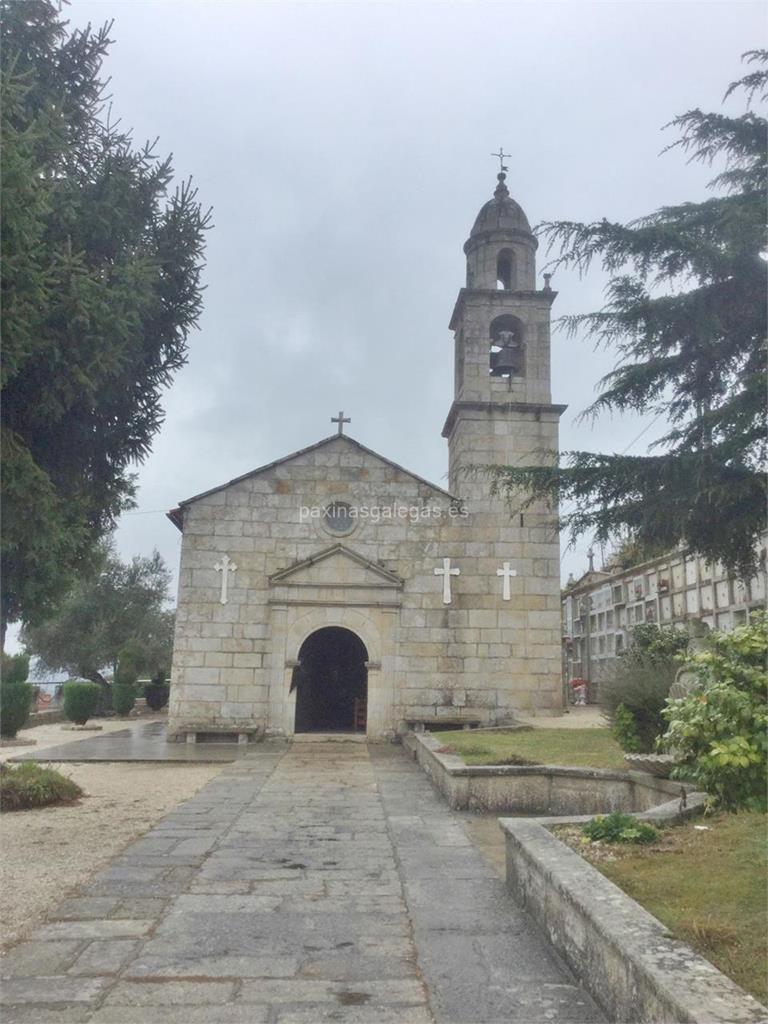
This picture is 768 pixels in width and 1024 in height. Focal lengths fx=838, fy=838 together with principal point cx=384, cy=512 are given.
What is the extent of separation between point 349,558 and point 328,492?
1.45 metres

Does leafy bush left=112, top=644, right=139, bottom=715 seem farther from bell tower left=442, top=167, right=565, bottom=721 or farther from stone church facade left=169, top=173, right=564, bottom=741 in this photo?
bell tower left=442, top=167, right=565, bottom=721

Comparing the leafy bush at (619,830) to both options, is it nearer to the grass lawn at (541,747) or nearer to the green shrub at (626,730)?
the grass lawn at (541,747)

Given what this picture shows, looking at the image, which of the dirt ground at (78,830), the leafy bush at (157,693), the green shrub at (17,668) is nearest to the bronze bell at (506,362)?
the dirt ground at (78,830)

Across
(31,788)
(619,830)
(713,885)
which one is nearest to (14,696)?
(31,788)

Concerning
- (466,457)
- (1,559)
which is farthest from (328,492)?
(1,559)

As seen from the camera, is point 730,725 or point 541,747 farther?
point 541,747

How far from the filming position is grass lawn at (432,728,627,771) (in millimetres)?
8719

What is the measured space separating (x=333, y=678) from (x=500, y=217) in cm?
1190

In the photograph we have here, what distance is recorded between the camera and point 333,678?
71.1 ft

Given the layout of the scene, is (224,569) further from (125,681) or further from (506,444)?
(125,681)

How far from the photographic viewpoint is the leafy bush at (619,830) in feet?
15.8

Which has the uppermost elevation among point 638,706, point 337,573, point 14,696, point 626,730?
point 337,573

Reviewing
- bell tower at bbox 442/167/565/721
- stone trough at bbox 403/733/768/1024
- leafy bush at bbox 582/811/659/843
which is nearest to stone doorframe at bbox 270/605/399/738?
bell tower at bbox 442/167/565/721

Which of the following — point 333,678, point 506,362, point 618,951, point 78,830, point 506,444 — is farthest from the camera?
point 333,678
